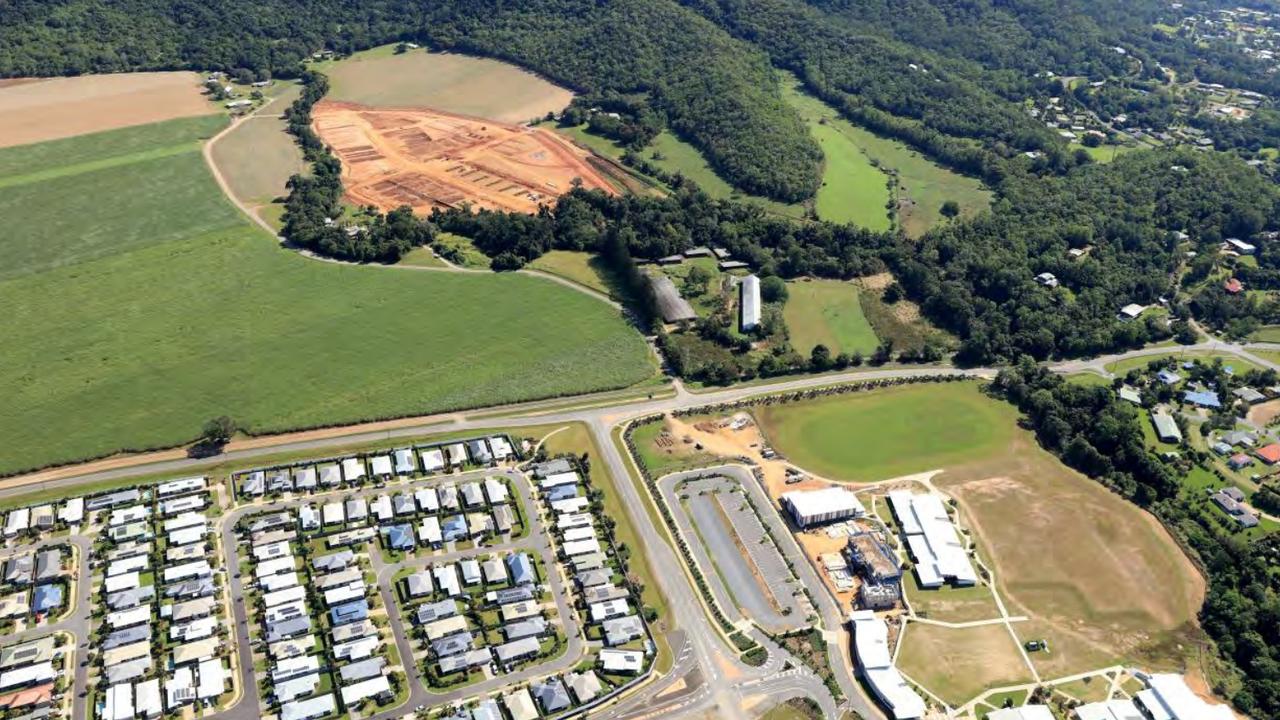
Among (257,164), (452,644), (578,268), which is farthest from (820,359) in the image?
(257,164)

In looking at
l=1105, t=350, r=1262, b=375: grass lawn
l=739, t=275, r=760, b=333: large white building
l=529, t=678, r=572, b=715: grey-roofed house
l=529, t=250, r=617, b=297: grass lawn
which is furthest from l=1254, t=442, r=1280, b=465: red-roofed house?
l=529, t=678, r=572, b=715: grey-roofed house

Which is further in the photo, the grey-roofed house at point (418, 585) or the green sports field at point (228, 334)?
the green sports field at point (228, 334)

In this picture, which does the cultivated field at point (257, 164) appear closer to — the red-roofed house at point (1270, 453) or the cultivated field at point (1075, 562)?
the cultivated field at point (1075, 562)

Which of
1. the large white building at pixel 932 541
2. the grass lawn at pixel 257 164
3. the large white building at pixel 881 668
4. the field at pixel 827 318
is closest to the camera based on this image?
the large white building at pixel 881 668

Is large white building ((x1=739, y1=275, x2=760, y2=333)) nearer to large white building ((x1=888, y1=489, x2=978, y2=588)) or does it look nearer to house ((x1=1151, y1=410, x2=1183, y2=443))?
large white building ((x1=888, y1=489, x2=978, y2=588))

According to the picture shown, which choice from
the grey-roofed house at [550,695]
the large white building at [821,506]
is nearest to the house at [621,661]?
the grey-roofed house at [550,695]
